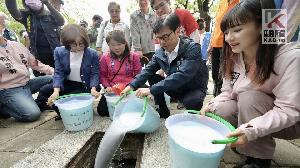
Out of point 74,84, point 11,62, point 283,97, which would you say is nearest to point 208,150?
point 283,97

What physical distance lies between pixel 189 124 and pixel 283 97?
2.34 ft

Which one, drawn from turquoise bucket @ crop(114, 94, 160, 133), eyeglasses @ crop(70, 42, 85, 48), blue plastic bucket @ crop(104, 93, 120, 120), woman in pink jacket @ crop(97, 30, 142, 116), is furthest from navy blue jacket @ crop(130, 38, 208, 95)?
eyeglasses @ crop(70, 42, 85, 48)

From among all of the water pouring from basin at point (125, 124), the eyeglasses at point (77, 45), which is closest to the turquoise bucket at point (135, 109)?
the water pouring from basin at point (125, 124)

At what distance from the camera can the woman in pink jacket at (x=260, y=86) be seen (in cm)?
168

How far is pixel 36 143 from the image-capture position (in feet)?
9.53

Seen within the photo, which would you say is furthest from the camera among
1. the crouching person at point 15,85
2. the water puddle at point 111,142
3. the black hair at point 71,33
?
the crouching person at point 15,85

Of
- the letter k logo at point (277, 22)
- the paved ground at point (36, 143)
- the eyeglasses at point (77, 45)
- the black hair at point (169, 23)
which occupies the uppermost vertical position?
the black hair at point (169, 23)

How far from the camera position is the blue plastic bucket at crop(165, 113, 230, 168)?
166 centimetres

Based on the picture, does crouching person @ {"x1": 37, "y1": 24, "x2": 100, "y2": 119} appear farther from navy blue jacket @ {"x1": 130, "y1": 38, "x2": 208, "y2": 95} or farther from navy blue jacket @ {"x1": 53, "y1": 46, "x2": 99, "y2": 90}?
navy blue jacket @ {"x1": 130, "y1": 38, "x2": 208, "y2": 95}

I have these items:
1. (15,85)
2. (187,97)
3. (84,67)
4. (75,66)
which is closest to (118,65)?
(84,67)

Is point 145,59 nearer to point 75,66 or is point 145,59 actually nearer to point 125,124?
point 75,66

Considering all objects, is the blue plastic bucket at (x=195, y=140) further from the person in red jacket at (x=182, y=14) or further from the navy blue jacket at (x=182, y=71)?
the person in red jacket at (x=182, y=14)

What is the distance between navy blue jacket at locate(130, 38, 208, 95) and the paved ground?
0.87 meters

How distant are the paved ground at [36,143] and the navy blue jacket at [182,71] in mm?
867
